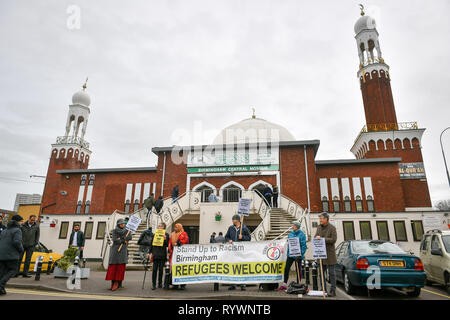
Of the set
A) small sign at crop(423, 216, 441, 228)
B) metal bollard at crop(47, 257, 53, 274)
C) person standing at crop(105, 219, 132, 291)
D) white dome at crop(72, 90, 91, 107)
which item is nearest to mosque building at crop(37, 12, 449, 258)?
small sign at crop(423, 216, 441, 228)

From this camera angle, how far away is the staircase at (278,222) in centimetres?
1516

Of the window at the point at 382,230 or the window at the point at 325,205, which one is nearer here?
the window at the point at 382,230

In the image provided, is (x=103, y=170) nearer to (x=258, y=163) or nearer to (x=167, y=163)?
(x=167, y=163)

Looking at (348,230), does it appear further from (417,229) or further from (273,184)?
(273,184)

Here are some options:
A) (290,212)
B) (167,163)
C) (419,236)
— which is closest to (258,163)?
(290,212)

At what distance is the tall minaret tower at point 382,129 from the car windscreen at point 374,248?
73.4 feet

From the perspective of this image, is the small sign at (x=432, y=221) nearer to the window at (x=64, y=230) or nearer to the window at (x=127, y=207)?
the window at (x=127, y=207)

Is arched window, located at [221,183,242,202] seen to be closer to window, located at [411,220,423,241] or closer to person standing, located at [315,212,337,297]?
window, located at [411,220,423,241]

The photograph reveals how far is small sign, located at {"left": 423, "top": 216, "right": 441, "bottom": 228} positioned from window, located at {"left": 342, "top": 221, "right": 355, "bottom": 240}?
4.86 metres

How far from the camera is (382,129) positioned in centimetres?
3097

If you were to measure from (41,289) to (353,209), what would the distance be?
22616 mm

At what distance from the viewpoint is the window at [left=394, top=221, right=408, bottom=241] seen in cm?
1997

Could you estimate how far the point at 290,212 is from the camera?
1889 cm

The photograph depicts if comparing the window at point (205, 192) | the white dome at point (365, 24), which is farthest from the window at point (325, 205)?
the white dome at point (365, 24)
